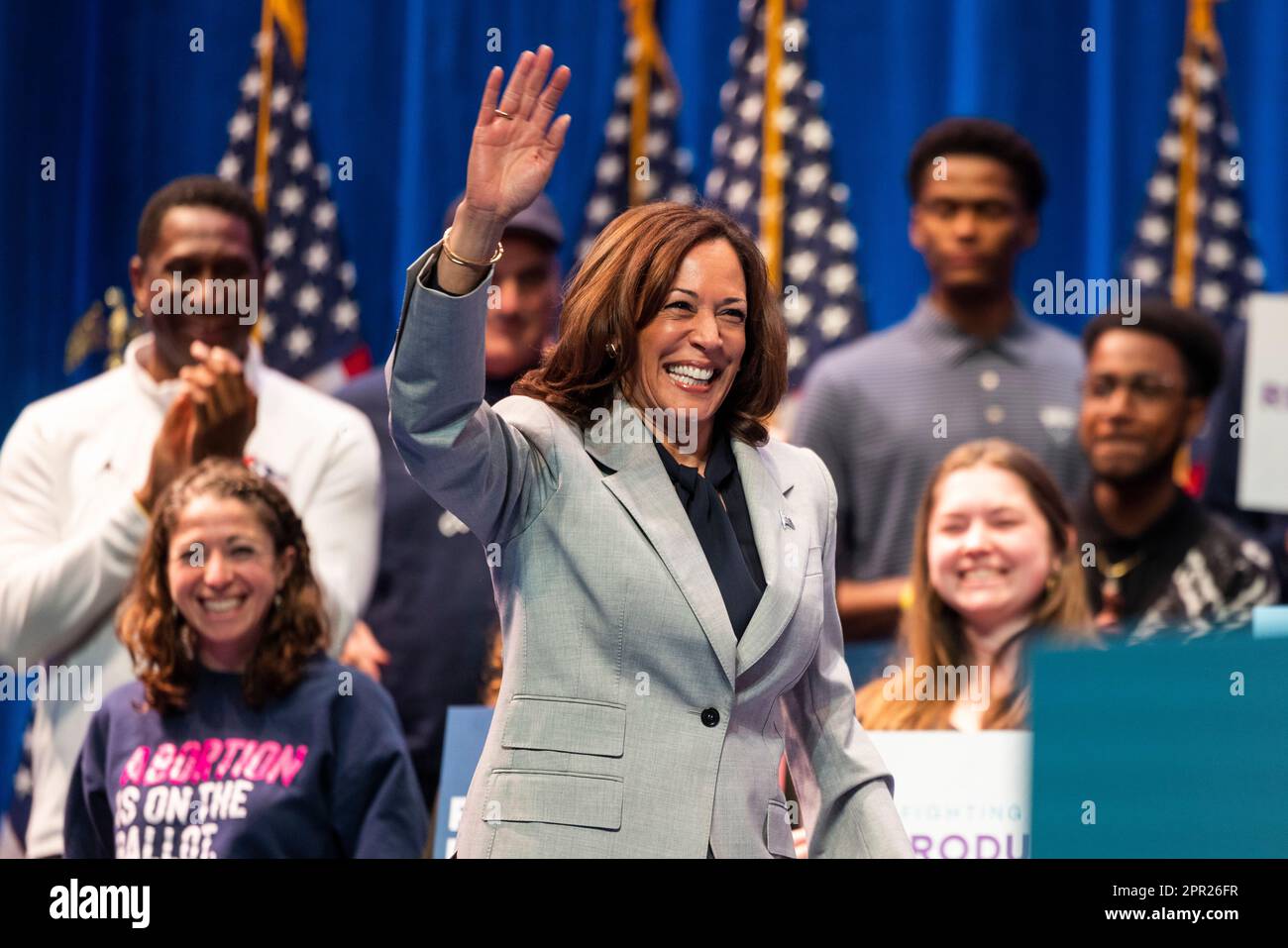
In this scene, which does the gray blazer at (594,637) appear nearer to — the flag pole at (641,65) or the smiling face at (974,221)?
the smiling face at (974,221)

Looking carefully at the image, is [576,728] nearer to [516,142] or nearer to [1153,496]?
[516,142]

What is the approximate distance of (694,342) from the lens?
90.5 inches

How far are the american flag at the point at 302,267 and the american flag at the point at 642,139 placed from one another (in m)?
0.81

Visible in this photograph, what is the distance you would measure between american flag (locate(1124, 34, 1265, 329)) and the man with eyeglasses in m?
0.29

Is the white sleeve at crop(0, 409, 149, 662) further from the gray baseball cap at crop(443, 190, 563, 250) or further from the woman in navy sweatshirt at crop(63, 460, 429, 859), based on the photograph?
the gray baseball cap at crop(443, 190, 563, 250)

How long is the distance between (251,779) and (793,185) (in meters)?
2.57

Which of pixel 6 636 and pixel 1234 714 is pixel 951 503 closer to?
pixel 1234 714

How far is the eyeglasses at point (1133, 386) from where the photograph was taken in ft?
16.4

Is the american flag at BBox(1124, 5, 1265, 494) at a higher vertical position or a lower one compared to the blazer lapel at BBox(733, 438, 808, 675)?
higher

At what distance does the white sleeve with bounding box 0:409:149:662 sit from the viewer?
15.8ft

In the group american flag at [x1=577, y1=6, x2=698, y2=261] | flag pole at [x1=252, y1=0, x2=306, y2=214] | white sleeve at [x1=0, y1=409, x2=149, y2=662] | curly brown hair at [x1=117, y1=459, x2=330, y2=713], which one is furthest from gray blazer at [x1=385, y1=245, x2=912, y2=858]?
flag pole at [x1=252, y1=0, x2=306, y2=214]

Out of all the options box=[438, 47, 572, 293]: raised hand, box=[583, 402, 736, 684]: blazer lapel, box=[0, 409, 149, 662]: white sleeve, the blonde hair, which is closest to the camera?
box=[438, 47, 572, 293]: raised hand

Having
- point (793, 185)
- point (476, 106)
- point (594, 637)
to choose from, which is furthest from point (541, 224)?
point (594, 637)

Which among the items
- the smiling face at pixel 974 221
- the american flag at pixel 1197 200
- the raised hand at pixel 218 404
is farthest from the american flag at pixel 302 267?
the american flag at pixel 1197 200
